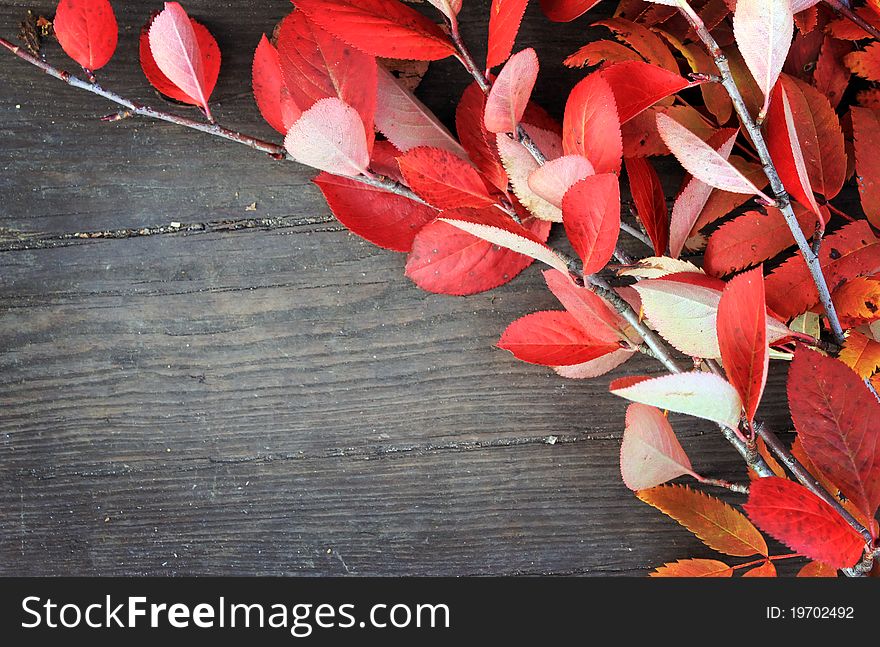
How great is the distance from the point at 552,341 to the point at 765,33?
1.05 feet

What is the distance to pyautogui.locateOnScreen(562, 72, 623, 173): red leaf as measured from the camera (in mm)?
556

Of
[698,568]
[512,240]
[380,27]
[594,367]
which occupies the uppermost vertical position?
[380,27]

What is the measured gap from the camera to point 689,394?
488 millimetres

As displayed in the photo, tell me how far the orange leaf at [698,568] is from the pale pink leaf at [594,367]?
0.69 ft

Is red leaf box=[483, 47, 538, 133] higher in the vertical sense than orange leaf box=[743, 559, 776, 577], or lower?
higher

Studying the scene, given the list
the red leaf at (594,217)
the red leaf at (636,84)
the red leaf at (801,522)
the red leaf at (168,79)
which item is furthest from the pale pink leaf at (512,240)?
the red leaf at (168,79)

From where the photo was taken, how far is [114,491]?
802 millimetres

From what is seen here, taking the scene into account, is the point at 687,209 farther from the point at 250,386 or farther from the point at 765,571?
the point at 250,386

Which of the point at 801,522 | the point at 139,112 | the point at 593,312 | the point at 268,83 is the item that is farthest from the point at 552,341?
the point at 139,112

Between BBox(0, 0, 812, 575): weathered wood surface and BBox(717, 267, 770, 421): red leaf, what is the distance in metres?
0.30

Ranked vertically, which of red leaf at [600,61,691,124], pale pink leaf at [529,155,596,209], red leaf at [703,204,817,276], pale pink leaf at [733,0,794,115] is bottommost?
red leaf at [703,204,817,276]

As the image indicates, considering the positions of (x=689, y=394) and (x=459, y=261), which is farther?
(x=459, y=261)

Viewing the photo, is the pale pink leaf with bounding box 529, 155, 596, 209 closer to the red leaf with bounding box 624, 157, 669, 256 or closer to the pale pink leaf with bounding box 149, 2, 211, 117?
the red leaf with bounding box 624, 157, 669, 256

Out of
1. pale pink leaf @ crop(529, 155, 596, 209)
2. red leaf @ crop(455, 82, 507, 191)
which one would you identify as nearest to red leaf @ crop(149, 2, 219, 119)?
red leaf @ crop(455, 82, 507, 191)
